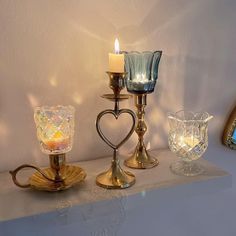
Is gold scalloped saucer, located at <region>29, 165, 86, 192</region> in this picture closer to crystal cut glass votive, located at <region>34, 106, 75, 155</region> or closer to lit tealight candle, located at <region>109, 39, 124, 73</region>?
crystal cut glass votive, located at <region>34, 106, 75, 155</region>

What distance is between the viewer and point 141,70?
0.74 metres

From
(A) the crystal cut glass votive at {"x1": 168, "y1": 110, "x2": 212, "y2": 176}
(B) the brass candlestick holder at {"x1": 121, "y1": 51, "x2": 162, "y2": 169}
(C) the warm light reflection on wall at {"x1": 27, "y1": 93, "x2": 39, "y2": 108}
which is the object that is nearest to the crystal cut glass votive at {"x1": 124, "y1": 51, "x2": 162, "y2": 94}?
(B) the brass candlestick holder at {"x1": 121, "y1": 51, "x2": 162, "y2": 169}

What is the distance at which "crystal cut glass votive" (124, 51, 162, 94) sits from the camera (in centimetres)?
73

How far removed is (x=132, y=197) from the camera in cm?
65

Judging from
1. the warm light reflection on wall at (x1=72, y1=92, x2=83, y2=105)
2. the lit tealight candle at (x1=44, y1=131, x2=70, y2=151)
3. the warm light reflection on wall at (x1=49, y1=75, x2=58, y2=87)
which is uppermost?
the warm light reflection on wall at (x1=49, y1=75, x2=58, y2=87)

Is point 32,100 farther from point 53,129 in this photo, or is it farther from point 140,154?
point 140,154

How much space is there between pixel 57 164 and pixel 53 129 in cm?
7

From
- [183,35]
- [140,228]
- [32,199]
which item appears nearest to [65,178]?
[32,199]

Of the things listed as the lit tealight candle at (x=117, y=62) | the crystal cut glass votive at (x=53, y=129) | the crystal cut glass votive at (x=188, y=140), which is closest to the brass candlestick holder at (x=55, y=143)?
the crystal cut glass votive at (x=53, y=129)

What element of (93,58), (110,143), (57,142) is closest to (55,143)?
(57,142)

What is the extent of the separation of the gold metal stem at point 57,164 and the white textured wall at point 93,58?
114mm

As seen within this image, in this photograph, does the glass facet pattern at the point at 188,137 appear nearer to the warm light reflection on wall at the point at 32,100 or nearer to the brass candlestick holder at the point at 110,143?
the brass candlestick holder at the point at 110,143

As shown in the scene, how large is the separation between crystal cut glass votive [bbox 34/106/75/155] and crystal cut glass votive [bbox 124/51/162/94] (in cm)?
17

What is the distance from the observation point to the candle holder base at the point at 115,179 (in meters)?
0.67
